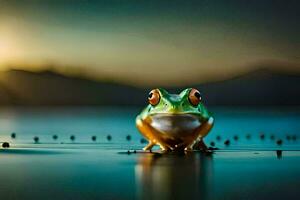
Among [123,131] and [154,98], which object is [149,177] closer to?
[154,98]

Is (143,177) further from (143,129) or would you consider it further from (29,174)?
(143,129)

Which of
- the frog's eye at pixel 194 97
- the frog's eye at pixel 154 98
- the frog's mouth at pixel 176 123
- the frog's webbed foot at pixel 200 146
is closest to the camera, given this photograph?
the frog's mouth at pixel 176 123

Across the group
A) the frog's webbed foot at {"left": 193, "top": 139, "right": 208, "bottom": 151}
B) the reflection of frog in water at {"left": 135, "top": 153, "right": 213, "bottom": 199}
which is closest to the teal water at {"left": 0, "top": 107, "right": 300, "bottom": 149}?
the frog's webbed foot at {"left": 193, "top": 139, "right": 208, "bottom": 151}

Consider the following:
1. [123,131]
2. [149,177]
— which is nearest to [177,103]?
[149,177]

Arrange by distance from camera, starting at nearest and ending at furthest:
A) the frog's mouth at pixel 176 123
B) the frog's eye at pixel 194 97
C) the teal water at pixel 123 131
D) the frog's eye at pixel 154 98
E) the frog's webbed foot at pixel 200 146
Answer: the frog's mouth at pixel 176 123 < the frog's eye at pixel 194 97 < the frog's eye at pixel 154 98 < the frog's webbed foot at pixel 200 146 < the teal water at pixel 123 131

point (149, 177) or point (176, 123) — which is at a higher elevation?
point (176, 123)

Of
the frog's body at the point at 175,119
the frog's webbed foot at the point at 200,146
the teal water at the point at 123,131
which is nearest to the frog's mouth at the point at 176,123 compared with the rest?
the frog's body at the point at 175,119

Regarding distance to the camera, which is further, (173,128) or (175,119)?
(173,128)

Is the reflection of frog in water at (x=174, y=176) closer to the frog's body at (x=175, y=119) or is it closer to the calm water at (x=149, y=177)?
the calm water at (x=149, y=177)
